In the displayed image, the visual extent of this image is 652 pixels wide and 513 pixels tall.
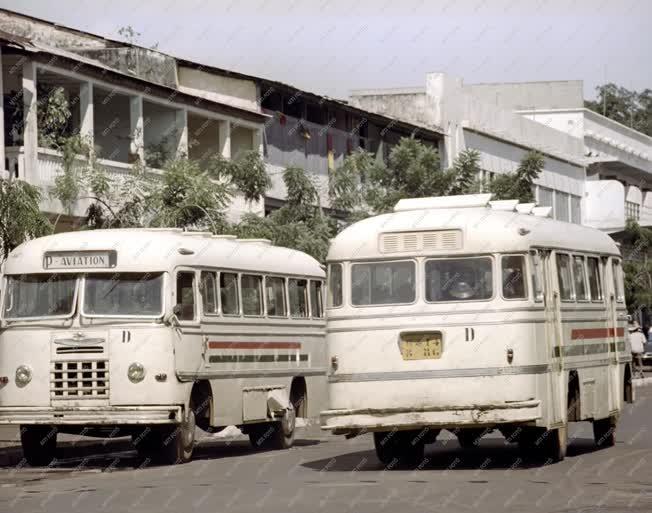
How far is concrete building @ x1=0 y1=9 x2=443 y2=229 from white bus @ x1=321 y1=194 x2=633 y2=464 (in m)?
13.8

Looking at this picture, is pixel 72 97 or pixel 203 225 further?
pixel 72 97

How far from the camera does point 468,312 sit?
17172 millimetres

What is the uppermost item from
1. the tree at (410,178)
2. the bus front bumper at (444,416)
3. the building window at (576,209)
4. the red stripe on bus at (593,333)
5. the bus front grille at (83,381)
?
the building window at (576,209)

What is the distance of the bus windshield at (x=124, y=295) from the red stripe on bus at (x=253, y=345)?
122cm

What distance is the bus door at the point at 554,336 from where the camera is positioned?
1756cm

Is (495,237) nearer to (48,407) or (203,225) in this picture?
(48,407)

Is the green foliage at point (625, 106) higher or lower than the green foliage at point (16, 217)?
higher

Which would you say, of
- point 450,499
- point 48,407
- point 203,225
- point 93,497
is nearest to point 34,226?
point 48,407

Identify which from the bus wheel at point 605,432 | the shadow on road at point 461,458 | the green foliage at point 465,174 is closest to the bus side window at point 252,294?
the shadow on road at point 461,458

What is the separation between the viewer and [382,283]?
1764 centimetres

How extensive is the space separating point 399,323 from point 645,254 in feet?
191

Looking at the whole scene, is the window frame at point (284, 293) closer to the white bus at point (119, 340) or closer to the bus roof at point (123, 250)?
the white bus at point (119, 340)

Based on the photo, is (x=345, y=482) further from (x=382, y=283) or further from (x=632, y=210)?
(x=632, y=210)

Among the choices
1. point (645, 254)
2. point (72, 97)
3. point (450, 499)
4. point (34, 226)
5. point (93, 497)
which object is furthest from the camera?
point (645, 254)
